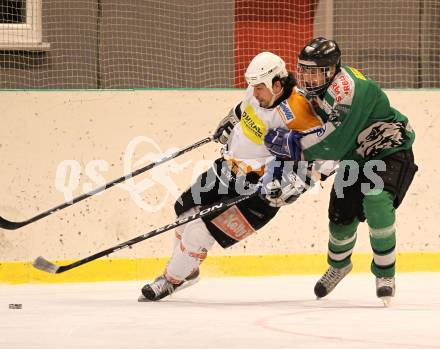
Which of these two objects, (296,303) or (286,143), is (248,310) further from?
(286,143)

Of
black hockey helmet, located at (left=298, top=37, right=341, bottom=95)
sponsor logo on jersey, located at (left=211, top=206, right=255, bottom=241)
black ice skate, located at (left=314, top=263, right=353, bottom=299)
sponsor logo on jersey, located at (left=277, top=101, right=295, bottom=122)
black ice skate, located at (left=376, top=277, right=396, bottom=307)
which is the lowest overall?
black ice skate, located at (left=314, top=263, right=353, bottom=299)

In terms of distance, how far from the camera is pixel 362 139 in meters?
4.86

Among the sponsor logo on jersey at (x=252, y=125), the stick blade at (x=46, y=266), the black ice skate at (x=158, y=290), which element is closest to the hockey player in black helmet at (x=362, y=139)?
the sponsor logo on jersey at (x=252, y=125)

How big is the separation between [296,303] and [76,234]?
6.03ft

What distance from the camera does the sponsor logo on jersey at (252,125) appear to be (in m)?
5.14

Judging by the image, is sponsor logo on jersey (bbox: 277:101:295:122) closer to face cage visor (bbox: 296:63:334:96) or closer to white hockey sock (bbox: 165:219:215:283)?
face cage visor (bbox: 296:63:334:96)

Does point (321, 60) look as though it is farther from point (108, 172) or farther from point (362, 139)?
point (108, 172)

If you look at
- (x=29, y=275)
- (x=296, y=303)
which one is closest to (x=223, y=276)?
(x=29, y=275)

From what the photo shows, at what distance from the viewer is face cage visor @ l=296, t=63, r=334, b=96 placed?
4746 mm

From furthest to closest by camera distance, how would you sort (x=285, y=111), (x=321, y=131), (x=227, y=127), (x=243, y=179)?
(x=227, y=127)
(x=243, y=179)
(x=285, y=111)
(x=321, y=131)

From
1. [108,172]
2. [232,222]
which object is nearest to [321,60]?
[232,222]

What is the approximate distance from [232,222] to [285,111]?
57 cm

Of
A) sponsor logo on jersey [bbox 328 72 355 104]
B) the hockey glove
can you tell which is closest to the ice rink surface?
the hockey glove

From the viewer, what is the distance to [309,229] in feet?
22.3
